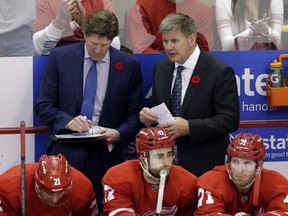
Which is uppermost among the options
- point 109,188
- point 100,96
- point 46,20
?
point 46,20

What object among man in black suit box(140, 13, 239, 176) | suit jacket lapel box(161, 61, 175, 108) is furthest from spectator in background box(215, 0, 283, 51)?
suit jacket lapel box(161, 61, 175, 108)

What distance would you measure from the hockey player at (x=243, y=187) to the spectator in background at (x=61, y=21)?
137 centimetres

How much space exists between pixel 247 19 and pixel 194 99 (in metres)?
0.83

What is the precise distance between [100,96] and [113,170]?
0.82 meters

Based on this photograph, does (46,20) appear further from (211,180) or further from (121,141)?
(211,180)

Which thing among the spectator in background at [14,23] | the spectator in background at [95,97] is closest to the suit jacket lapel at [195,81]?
the spectator in background at [95,97]

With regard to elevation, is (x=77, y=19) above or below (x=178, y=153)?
above

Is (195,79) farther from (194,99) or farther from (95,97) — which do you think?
(95,97)

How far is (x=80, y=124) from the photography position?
541 centimetres

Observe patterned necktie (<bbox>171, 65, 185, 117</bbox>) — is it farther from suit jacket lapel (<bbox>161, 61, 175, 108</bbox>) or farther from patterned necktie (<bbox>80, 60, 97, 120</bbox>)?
patterned necktie (<bbox>80, 60, 97, 120</bbox>)

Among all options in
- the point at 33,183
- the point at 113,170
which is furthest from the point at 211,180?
the point at 33,183

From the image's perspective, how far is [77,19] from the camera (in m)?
5.85

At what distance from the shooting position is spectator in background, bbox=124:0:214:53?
19.3 ft

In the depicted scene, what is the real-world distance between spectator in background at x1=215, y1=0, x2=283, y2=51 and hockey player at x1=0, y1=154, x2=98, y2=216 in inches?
58.8
